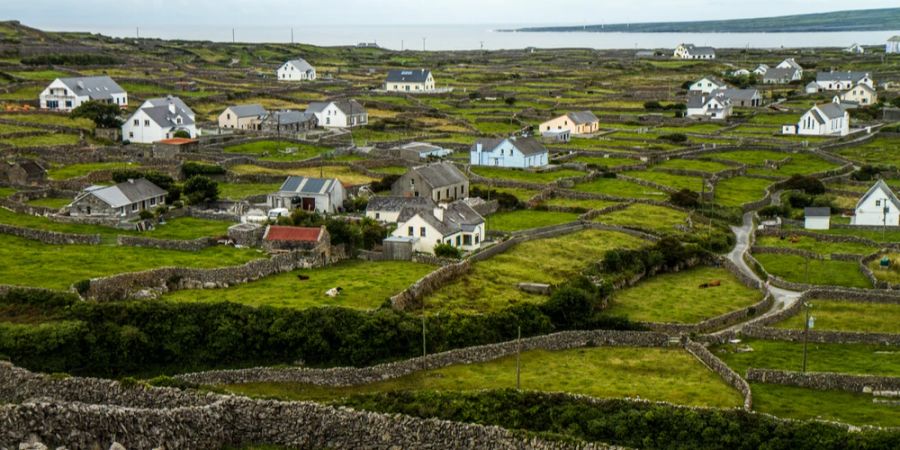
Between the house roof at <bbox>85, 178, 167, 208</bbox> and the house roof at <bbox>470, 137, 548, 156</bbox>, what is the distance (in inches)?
1172

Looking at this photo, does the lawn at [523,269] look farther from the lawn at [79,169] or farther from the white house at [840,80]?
the white house at [840,80]

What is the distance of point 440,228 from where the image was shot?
5288cm

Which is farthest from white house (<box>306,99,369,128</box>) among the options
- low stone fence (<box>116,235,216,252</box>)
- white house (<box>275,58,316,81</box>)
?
low stone fence (<box>116,235,216,252</box>)

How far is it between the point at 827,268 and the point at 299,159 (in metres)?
44.4

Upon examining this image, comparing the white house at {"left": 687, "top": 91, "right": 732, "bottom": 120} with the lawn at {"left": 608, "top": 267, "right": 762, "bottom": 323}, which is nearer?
the lawn at {"left": 608, "top": 267, "right": 762, "bottom": 323}

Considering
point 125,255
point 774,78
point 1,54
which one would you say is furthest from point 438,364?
point 774,78

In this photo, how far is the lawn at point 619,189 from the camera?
7200cm

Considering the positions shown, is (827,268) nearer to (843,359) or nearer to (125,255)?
(843,359)

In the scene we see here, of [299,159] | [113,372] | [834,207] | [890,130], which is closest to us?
[113,372]

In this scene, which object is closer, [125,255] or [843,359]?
[843,359]

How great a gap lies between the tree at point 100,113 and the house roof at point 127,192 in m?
32.5

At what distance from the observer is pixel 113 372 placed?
36.3 metres

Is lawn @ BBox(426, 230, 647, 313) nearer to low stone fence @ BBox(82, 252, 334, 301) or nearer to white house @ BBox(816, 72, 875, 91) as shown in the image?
low stone fence @ BBox(82, 252, 334, 301)

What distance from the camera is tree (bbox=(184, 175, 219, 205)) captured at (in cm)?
6225
